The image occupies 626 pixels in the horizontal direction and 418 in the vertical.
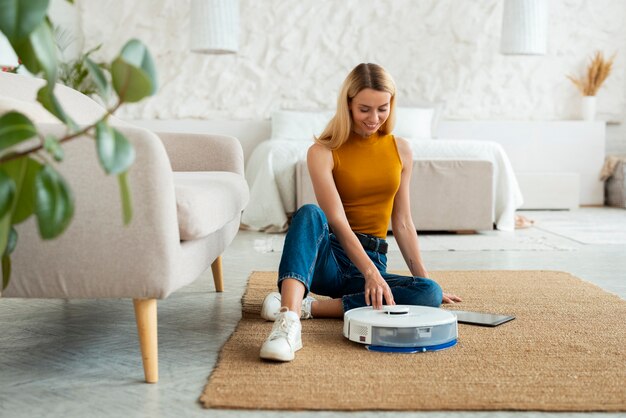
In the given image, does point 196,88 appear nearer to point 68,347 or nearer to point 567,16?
point 567,16

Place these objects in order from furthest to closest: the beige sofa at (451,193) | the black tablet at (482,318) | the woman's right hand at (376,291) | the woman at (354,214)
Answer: the beige sofa at (451,193), the black tablet at (482,318), the woman at (354,214), the woman's right hand at (376,291)

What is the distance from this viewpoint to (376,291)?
1856mm

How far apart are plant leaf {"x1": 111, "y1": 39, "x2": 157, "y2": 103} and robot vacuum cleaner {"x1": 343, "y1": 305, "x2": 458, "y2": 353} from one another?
106 cm

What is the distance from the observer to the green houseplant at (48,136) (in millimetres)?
840

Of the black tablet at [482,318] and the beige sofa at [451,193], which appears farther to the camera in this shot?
the beige sofa at [451,193]

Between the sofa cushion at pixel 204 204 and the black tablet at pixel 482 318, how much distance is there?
2.40 ft

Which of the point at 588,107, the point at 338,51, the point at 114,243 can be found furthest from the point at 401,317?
the point at 588,107

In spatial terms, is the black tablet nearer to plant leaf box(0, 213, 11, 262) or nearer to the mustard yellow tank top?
the mustard yellow tank top

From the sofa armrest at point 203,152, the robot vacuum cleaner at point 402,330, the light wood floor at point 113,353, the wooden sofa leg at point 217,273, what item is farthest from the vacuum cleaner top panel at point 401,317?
the sofa armrest at point 203,152

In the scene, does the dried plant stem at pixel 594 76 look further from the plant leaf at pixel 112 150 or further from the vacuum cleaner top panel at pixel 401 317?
the plant leaf at pixel 112 150

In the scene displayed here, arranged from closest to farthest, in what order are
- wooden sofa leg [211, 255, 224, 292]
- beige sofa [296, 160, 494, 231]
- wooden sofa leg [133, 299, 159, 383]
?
wooden sofa leg [133, 299, 159, 383] < wooden sofa leg [211, 255, 224, 292] < beige sofa [296, 160, 494, 231]

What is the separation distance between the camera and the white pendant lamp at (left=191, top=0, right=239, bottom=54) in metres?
5.63

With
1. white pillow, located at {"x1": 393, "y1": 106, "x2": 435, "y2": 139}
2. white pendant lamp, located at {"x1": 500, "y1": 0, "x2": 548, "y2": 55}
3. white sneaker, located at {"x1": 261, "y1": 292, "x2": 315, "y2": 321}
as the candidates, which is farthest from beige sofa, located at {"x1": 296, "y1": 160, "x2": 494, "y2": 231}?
white sneaker, located at {"x1": 261, "y1": 292, "x2": 315, "y2": 321}

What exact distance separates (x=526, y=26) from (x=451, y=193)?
82.1 inches
